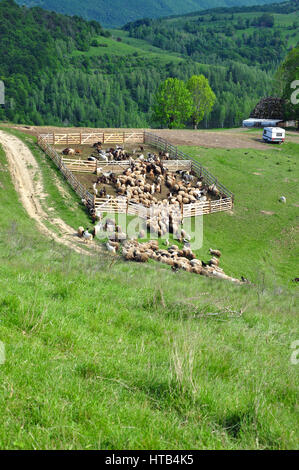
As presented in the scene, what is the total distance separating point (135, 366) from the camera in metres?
6.40

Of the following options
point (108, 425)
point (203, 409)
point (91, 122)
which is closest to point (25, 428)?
point (108, 425)

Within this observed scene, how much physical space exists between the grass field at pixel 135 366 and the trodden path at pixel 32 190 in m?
10.9

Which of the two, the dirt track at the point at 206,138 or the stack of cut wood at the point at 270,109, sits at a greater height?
the stack of cut wood at the point at 270,109

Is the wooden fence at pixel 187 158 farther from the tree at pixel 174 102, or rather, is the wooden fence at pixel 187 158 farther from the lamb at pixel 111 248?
the tree at pixel 174 102

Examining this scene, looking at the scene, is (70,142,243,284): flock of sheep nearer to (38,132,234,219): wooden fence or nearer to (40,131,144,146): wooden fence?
(38,132,234,219): wooden fence

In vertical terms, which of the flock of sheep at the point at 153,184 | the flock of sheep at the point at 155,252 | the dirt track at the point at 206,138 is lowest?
the flock of sheep at the point at 155,252

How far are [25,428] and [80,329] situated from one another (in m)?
2.85

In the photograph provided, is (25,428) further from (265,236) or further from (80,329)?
(265,236)

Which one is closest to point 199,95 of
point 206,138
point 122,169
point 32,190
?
point 206,138

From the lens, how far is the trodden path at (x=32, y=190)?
80.6ft

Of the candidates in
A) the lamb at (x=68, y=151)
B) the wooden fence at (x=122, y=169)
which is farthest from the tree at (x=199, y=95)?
the lamb at (x=68, y=151)

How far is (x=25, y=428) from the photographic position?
4789mm

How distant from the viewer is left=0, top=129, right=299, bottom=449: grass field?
4.86m

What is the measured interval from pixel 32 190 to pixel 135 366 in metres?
27.4
